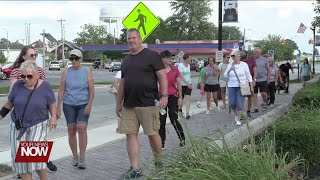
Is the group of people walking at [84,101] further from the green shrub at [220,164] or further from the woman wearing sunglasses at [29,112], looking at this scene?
the green shrub at [220,164]

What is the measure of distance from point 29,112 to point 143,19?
7094mm

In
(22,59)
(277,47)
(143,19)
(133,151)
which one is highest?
(277,47)

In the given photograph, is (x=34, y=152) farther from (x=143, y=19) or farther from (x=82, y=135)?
(x=143, y=19)

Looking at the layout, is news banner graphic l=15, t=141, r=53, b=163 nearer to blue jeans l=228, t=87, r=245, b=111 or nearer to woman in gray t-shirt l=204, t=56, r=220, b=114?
blue jeans l=228, t=87, r=245, b=111

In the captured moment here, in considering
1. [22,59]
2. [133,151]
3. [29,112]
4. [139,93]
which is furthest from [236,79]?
[29,112]

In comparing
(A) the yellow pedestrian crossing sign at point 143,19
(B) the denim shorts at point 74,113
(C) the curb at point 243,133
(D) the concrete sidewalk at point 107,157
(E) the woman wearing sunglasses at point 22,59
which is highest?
(A) the yellow pedestrian crossing sign at point 143,19

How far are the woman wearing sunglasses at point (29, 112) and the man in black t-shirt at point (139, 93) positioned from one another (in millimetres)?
1184

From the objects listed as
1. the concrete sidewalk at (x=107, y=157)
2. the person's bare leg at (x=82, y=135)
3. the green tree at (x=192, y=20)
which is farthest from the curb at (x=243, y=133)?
the green tree at (x=192, y=20)

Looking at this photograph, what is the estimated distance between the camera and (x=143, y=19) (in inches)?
477

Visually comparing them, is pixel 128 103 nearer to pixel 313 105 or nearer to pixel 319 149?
pixel 319 149

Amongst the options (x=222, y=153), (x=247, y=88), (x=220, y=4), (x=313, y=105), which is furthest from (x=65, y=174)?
(x=220, y=4)

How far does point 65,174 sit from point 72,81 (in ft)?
4.30

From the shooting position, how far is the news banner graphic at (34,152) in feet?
16.8

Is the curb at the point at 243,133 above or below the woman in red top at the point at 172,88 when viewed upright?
below
